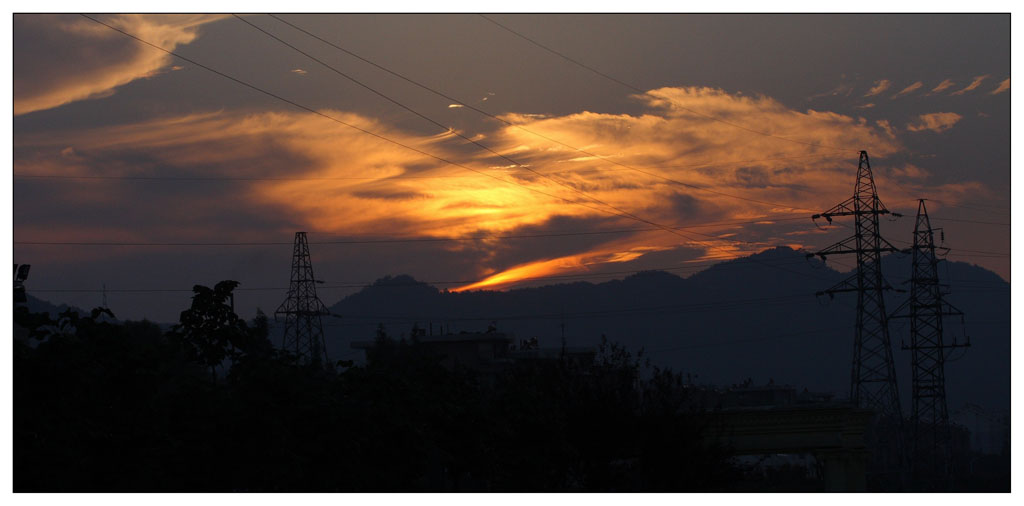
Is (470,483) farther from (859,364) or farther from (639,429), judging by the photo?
(859,364)

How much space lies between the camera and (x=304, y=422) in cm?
2816

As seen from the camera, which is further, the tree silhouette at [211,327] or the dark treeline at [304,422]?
the tree silhouette at [211,327]

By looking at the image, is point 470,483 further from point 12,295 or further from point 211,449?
point 12,295

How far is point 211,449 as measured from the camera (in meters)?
25.8

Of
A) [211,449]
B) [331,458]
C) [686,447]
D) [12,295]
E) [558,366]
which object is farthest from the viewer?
[558,366]

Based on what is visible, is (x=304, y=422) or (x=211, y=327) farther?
(x=211, y=327)

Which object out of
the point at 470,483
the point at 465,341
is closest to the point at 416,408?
the point at 470,483

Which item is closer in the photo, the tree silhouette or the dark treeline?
the dark treeline

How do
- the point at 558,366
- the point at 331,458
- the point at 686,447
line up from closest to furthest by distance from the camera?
the point at 331,458
the point at 686,447
the point at 558,366

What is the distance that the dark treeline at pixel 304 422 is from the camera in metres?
20.9

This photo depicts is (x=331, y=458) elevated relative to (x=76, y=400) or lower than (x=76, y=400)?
lower

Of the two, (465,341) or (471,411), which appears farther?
(465,341)

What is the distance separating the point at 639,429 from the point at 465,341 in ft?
290

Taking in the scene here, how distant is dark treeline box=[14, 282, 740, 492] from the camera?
20.9 m
